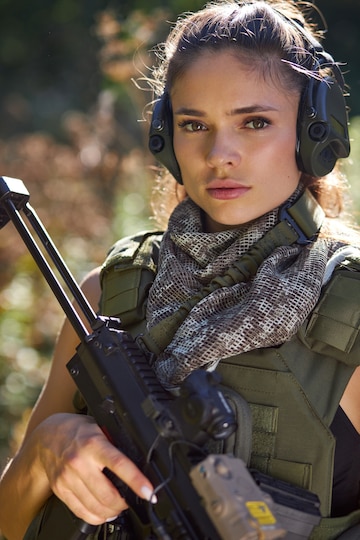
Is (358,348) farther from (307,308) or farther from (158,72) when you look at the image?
(158,72)

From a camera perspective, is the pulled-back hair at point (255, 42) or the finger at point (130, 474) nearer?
the finger at point (130, 474)

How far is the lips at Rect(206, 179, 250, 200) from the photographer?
6.72 ft

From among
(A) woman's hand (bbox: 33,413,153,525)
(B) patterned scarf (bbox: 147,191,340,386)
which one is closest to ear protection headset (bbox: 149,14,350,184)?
(B) patterned scarf (bbox: 147,191,340,386)

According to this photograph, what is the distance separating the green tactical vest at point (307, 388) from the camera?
1.85 meters

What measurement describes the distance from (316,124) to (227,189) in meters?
0.27

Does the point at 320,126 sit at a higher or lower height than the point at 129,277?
higher

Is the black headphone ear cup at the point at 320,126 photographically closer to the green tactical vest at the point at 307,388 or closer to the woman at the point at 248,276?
the woman at the point at 248,276

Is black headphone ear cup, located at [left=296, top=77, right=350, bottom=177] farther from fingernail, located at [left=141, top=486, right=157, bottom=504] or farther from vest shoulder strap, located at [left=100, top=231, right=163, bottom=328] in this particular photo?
fingernail, located at [left=141, top=486, right=157, bottom=504]

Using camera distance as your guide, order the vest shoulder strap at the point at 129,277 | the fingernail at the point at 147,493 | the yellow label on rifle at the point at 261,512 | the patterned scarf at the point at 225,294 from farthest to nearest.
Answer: the vest shoulder strap at the point at 129,277, the patterned scarf at the point at 225,294, the fingernail at the point at 147,493, the yellow label on rifle at the point at 261,512

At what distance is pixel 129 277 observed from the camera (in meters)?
2.26

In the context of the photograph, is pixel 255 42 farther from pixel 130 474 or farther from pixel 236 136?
pixel 130 474

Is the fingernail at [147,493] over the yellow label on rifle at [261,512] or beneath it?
beneath

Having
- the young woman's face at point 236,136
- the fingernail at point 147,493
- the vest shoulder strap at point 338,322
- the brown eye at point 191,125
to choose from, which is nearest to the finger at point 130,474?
the fingernail at point 147,493

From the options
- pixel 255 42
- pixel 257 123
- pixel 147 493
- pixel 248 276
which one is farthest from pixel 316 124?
pixel 147 493
